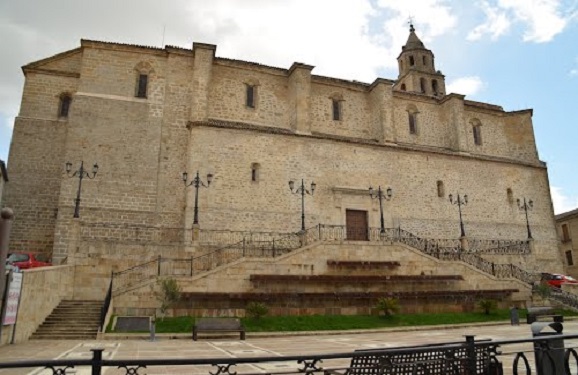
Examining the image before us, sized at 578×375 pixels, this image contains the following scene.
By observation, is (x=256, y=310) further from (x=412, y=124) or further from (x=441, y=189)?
(x=412, y=124)

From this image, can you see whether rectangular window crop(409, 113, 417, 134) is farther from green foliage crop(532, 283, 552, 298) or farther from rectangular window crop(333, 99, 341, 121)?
green foliage crop(532, 283, 552, 298)

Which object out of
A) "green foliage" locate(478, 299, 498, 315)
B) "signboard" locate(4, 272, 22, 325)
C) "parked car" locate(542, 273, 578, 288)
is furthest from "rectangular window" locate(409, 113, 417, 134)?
"signboard" locate(4, 272, 22, 325)

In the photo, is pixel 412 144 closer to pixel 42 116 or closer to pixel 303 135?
pixel 303 135

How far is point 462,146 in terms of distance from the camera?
28.8 metres

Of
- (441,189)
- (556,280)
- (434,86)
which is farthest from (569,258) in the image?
(434,86)

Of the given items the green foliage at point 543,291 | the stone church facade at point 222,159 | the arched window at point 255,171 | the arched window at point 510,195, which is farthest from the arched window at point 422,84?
the green foliage at point 543,291

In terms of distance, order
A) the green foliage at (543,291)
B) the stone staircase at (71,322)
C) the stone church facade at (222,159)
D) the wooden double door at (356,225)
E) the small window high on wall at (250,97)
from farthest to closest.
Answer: the small window high on wall at (250,97), the wooden double door at (356,225), the stone church facade at (222,159), the green foliage at (543,291), the stone staircase at (71,322)

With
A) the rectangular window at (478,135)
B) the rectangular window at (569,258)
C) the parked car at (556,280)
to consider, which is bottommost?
the parked car at (556,280)

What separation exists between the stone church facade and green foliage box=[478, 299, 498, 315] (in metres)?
7.59

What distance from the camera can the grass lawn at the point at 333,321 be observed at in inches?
559

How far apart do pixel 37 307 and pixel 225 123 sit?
1342 cm

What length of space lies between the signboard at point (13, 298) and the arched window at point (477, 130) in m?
28.5

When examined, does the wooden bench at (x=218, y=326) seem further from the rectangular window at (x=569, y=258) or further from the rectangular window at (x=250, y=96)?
the rectangular window at (x=569, y=258)

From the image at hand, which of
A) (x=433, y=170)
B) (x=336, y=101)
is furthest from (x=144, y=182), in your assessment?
(x=433, y=170)
